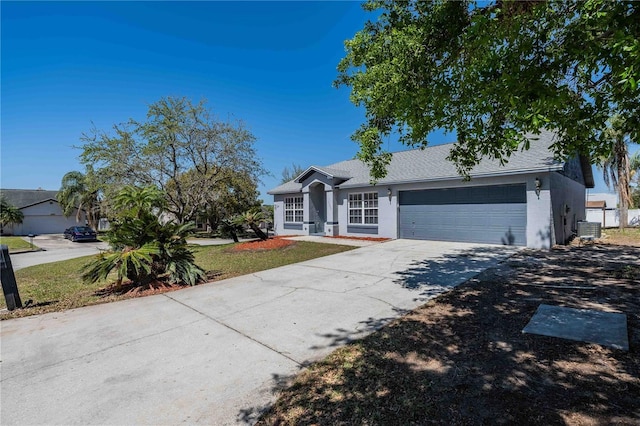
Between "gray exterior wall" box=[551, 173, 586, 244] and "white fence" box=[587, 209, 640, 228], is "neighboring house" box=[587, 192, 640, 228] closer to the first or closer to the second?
"white fence" box=[587, 209, 640, 228]

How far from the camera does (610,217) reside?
3067 cm

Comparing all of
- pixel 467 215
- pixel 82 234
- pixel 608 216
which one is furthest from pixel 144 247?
pixel 608 216

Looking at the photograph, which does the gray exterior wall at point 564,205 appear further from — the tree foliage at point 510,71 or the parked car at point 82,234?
the parked car at point 82,234

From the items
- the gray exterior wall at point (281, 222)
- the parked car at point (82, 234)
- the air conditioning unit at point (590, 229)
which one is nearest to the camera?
the air conditioning unit at point (590, 229)

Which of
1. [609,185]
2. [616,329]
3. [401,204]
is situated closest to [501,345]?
[616,329]

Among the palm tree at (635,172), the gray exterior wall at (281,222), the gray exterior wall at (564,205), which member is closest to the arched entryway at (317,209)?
the gray exterior wall at (281,222)

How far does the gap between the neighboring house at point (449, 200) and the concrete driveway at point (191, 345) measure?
20.6ft

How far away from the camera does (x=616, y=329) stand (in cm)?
404

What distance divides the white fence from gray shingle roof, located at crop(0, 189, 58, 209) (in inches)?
2344

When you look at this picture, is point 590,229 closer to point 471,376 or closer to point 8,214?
point 471,376

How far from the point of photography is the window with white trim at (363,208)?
17500 mm

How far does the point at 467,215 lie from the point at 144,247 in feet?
41.5

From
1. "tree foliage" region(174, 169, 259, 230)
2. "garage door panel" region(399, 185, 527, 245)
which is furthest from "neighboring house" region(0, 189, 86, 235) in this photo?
"garage door panel" region(399, 185, 527, 245)

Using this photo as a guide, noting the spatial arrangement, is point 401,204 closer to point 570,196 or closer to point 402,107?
point 570,196
